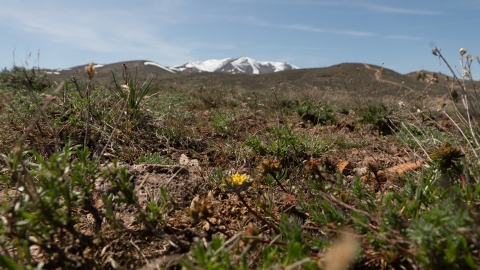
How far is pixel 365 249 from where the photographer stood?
1.30m

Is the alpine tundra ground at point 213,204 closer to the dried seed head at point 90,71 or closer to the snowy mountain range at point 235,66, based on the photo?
the dried seed head at point 90,71

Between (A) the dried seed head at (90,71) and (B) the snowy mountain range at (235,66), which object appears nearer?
(A) the dried seed head at (90,71)

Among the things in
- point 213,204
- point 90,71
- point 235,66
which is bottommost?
point 213,204

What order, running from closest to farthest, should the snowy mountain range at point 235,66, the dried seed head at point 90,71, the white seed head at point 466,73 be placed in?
the dried seed head at point 90,71, the white seed head at point 466,73, the snowy mountain range at point 235,66

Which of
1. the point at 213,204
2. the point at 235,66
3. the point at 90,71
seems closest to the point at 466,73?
the point at 213,204

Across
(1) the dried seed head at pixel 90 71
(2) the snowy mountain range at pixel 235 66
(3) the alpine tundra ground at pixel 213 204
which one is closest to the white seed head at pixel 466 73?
(3) the alpine tundra ground at pixel 213 204

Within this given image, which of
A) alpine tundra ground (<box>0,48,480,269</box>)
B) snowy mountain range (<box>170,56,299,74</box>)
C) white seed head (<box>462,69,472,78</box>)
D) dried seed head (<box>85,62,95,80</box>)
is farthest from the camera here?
snowy mountain range (<box>170,56,299,74</box>)

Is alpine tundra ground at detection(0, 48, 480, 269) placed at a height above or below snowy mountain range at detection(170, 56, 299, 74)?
below

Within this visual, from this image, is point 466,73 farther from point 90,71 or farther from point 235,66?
point 235,66

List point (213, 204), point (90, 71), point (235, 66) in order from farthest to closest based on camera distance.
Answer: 1. point (235, 66)
2. point (213, 204)
3. point (90, 71)

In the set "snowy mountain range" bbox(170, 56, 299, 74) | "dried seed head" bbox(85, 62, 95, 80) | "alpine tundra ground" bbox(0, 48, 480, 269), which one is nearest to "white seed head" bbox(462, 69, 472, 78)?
"alpine tundra ground" bbox(0, 48, 480, 269)

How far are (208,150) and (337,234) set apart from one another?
6.04 ft

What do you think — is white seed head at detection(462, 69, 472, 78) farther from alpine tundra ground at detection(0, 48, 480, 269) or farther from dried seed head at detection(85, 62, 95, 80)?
dried seed head at detection(85, 62, 95, 80)

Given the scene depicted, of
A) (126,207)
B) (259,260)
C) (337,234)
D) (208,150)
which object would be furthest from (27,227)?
(208,150)
